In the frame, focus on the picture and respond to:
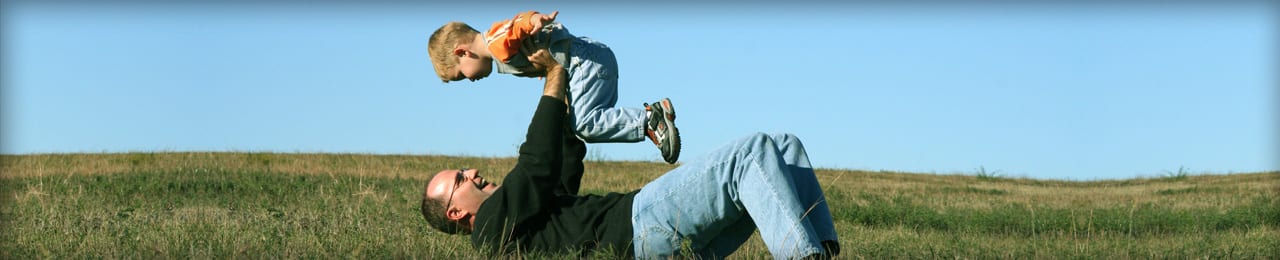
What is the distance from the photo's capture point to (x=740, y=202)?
5340mm

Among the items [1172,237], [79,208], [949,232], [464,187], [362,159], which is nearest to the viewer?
[464,187]

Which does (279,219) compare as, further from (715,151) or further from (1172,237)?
(1172,237)

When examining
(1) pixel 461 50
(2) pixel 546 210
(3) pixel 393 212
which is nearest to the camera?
(2) pixel 546 210

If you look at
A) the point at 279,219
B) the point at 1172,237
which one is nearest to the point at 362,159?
the point at 279,219

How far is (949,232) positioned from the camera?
1190 cm

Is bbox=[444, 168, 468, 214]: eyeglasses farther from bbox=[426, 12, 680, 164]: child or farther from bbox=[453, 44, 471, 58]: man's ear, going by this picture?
bbox=[453, 44, 471, 58]: man's ear

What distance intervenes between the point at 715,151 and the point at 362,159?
14.1m

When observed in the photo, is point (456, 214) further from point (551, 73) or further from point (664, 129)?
point (664, 129)

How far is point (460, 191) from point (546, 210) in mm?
489

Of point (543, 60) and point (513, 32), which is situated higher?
point (513, 32)

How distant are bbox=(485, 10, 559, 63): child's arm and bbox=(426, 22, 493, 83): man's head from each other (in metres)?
0.20

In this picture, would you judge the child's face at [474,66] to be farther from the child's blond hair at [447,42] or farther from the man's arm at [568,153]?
the man's arm at [568,153]

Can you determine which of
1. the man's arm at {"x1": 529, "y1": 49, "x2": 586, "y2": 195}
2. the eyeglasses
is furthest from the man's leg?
the eyeglasses

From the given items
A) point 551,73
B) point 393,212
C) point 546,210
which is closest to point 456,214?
point 546,210
